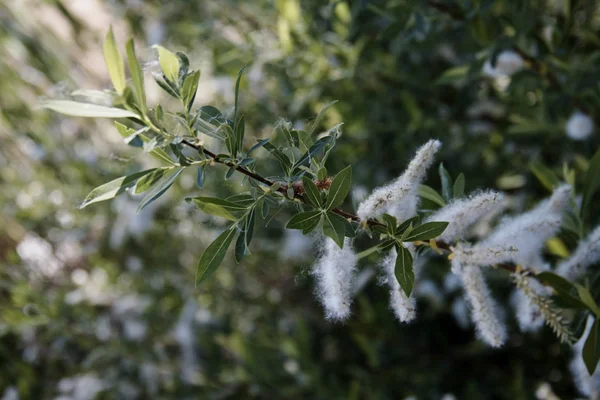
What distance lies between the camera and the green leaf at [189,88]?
56 centimetres

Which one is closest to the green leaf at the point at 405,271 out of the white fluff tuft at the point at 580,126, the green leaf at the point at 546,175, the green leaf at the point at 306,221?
the green leaf at the point at 306,221

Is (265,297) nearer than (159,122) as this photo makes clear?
No

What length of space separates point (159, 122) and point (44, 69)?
1995mm

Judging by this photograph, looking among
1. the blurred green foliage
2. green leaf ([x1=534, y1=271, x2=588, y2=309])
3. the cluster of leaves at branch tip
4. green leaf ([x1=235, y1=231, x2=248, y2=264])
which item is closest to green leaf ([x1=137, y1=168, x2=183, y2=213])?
the cluster of leaves at branch tip

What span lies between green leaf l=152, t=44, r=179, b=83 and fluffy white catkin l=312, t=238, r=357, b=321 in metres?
0.24

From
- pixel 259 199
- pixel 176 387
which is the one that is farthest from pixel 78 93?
pixel 176 387

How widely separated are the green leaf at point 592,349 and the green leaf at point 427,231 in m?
0.31

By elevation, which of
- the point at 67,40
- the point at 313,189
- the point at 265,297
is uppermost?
the point at 67,40

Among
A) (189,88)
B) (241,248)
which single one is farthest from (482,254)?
(189,88)

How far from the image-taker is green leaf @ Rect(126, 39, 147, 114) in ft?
1.66

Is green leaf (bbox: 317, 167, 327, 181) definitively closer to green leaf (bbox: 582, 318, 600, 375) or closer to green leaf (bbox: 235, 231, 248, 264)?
green leaf (bbox: 235, 231, 248, 264)

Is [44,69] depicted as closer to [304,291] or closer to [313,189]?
[304,291]

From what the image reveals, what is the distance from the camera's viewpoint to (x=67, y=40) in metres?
2.65

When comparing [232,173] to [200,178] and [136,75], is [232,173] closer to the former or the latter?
[200,178]
